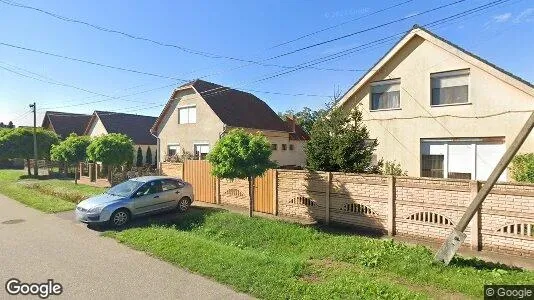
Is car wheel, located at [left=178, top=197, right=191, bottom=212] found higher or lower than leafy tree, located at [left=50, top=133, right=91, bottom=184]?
lower

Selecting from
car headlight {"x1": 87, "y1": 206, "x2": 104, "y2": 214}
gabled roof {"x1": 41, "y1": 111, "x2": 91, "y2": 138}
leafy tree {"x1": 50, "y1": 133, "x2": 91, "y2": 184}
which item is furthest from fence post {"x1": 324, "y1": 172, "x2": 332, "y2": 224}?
gabled roof {"x1": 41, "y1": 111, "x2": 91, "y2": 138}

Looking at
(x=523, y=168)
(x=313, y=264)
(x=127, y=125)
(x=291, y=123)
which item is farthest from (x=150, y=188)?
(x=127, y=125)

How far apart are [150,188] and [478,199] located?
9.74 m

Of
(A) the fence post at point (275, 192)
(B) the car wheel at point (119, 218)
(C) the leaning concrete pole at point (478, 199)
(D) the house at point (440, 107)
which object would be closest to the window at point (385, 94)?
(D) the house at point (440, 107)

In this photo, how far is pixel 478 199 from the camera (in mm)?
5988

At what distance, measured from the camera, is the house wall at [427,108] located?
11258mm

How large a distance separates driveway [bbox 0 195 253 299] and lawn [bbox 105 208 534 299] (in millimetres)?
394

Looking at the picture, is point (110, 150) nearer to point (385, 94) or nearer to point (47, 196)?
point (47, 196)

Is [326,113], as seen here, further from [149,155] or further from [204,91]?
[149,155]

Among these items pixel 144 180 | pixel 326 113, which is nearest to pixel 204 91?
pixel 144 180

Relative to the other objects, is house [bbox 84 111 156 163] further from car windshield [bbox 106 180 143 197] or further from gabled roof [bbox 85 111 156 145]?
car windshield [bbox 106 180 143 197]

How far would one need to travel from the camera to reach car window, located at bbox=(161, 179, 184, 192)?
1173cm

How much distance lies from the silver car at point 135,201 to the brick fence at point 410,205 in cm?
375

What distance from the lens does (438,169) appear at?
12.9 meters
